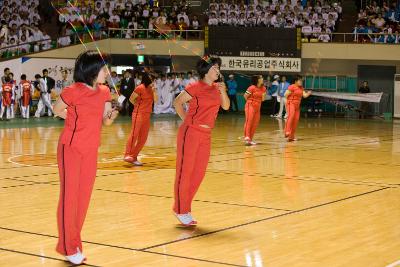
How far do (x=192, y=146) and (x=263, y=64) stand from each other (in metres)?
27.6

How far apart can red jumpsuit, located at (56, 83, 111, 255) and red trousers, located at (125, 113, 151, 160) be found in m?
8.45

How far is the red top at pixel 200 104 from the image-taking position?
9.59m

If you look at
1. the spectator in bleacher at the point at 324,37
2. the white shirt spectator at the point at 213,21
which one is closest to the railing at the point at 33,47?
the white shirt spectator at the point at 213,21

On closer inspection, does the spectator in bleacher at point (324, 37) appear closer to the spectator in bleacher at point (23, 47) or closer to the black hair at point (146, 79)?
the spectator in bleacher at point (23, 47)

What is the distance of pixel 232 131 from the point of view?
26.8 meters

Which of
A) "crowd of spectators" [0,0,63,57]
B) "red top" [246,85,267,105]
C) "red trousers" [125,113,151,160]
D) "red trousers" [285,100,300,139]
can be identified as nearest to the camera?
"red trousers" [125,113,151,160]

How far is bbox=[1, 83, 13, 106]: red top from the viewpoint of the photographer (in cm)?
2995

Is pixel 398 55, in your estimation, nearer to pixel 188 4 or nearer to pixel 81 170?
pixel 188 4

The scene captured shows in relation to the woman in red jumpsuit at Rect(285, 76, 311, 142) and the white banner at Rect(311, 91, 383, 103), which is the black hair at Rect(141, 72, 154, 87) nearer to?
the woman in red jumpsuit at Rect(285, 76, 311, 142)

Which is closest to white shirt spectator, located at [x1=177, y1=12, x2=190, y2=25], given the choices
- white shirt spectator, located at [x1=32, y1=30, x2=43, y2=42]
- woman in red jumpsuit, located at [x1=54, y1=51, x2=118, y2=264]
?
white shirt spectator, located at [x1=32, y1=30, x2=43, y2=42]

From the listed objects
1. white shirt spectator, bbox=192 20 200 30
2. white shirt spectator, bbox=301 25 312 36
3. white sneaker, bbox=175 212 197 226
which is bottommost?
white sneaker, bbox=175 212 197 226

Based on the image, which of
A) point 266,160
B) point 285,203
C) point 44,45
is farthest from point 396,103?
point 285,203

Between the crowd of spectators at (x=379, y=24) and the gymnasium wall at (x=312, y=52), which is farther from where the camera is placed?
the crowd of spectators at (x=379, y=24)

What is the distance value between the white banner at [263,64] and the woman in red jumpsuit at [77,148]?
2942 cm
